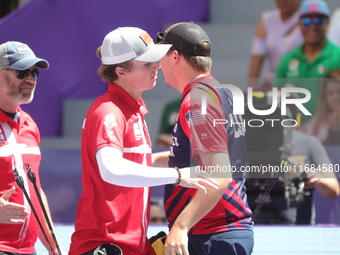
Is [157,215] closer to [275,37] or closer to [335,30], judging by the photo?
[275,37]

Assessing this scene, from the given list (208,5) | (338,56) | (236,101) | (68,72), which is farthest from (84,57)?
(236,101)

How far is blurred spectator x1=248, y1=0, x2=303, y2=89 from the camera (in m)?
6.79

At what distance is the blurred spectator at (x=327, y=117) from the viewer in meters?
4.99

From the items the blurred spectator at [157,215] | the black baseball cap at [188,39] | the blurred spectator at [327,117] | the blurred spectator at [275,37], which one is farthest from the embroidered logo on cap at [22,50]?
the blurred spectator at [275,37]

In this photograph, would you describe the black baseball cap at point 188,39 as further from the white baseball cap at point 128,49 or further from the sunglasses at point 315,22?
the sunglasses at point 315,22

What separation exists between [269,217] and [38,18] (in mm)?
3922

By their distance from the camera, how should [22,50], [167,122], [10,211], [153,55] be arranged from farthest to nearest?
[167,122]
[22,50]
[10,211]
[153,55]

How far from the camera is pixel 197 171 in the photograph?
8.80ft

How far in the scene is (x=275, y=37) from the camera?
6.86 m

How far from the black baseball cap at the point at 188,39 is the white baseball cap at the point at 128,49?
0.30 feet

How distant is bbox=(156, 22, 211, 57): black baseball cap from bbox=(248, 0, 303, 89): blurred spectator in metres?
3.81

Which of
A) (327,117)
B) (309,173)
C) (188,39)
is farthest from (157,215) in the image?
(188,39)

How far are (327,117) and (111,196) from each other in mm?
2759

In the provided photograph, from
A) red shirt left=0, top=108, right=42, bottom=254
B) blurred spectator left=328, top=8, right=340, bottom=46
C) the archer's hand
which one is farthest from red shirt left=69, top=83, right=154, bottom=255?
blurred spectator left=328, top=8, right=340, bottom=46
